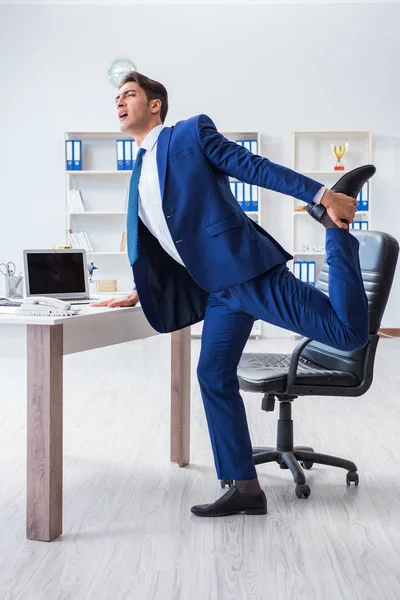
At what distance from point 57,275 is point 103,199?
428cm

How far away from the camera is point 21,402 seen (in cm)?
399

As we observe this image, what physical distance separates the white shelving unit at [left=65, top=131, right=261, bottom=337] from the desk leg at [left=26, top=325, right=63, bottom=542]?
4.99m

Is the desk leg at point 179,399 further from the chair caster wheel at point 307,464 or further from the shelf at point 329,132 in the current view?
the shelf at point 329,132

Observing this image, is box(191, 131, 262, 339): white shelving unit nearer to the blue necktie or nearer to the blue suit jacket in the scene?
the blue necktie

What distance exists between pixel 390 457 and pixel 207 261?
1.31m

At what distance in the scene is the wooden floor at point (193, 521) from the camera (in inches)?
70.2

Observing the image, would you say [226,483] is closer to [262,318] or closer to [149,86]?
[262,318]

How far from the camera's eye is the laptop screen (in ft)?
9.45

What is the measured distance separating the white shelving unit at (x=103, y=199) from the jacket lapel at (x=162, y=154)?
4850 millimetres

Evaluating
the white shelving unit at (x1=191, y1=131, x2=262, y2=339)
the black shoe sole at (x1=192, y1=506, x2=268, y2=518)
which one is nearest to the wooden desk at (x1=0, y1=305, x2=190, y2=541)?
the black shoe sole at (x1=192, y1=506, x2=268, y2=518)

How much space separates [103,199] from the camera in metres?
7.11

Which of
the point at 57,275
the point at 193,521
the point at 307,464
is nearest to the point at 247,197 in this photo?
the point at 57,275

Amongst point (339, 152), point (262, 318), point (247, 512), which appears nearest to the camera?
point (262, 318)

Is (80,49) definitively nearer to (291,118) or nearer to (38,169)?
(38,169)
